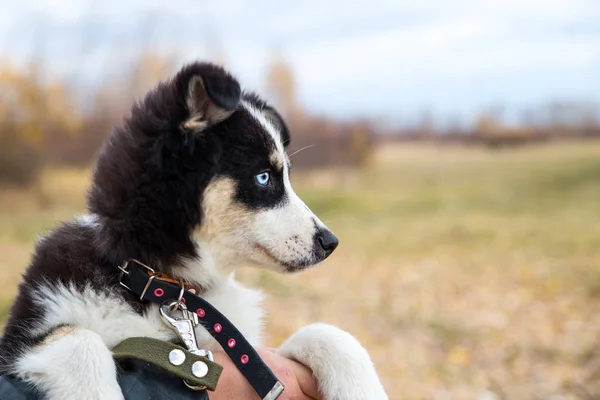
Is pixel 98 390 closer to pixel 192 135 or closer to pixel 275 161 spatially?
pixel 192 135

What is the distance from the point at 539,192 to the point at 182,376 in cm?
1502

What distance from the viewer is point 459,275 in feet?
33.2

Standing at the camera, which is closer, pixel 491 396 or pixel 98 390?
pixel 98 390

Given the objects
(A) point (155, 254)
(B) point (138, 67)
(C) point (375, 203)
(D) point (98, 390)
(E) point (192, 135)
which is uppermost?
(E) point (192, 135)

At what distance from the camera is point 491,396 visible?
621 centimetres

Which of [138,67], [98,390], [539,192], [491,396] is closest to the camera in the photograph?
[98,390]

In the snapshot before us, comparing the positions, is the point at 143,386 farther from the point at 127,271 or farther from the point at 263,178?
the point at 263,178

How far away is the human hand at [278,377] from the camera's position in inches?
87.8

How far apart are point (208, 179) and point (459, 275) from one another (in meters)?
8.25

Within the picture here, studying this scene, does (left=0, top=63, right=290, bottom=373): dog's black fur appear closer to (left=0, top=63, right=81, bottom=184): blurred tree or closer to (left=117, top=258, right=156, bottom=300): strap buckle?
(left=117, top=258, right=156, bottom=300): strap buckle

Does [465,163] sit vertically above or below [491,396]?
below

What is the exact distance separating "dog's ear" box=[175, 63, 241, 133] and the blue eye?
0.89 feet

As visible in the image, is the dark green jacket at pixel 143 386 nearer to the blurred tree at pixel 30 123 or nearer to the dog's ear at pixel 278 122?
the dog's ear at pixel 278 122

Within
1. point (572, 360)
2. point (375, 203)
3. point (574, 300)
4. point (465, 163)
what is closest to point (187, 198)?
point (572, 360)
